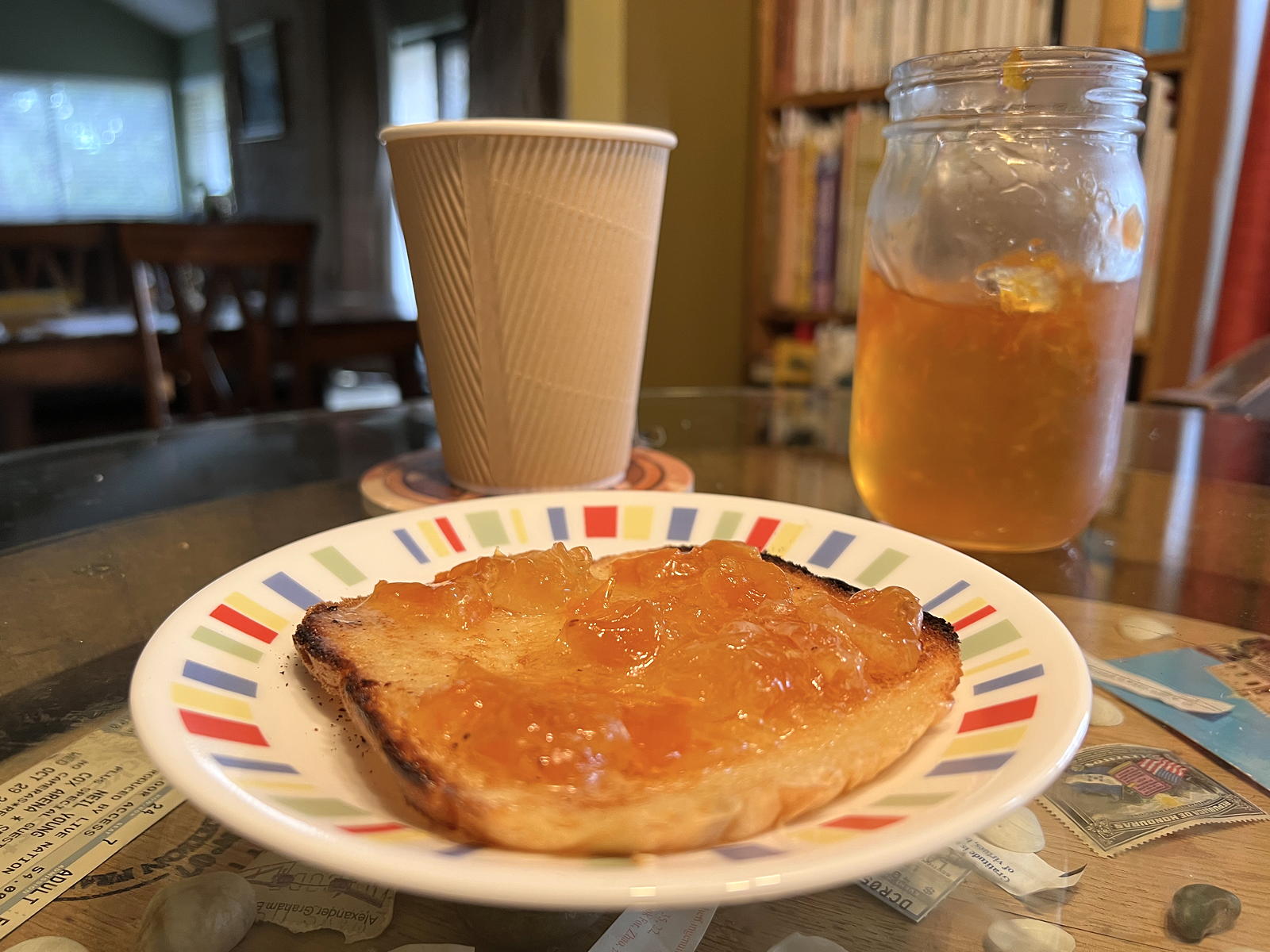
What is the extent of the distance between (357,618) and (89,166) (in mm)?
8431

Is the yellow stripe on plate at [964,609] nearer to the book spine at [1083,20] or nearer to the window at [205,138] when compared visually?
the book spine at [1083,20]

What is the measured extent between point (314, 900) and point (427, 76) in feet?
18.9

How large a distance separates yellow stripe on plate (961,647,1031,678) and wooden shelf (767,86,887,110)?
7.65 ft

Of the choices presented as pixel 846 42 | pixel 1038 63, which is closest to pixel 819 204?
pixel 846 42

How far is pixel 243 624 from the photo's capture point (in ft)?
1.70

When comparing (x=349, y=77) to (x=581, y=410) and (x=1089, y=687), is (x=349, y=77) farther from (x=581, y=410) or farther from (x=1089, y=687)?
(x=1089, y=687)

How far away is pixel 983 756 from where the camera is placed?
1.30 feet

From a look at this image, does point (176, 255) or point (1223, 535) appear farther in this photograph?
point (176, 255)

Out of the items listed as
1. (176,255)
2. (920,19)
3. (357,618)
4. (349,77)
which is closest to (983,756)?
(357,618)

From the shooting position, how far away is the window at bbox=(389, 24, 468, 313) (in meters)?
5.12

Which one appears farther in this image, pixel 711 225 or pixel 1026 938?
pixel 711 225

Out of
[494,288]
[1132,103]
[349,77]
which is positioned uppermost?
[349,77]

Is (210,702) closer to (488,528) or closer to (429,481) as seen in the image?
Answer: (488,528)

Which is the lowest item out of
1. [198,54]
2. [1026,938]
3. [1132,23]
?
[1026,938]
